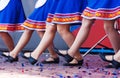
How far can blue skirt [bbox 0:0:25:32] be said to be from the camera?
4918 mm

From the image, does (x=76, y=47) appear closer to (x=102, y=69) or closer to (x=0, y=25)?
(x=102, y=69)

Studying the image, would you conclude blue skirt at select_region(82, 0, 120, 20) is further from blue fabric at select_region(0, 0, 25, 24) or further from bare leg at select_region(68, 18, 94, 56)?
blue fabric at select_region(0, 0, 25, 24)

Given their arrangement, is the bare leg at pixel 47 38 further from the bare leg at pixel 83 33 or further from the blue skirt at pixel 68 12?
the bare leg at pixel 83 33

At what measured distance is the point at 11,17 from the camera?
4961 millimetres

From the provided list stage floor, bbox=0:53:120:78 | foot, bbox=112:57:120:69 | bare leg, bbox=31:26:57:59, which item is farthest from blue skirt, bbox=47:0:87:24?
foot, bbox=112:57:120:69

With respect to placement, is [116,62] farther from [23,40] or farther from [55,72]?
[23,40]

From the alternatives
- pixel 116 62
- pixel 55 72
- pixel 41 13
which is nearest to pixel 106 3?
pixel 116 62

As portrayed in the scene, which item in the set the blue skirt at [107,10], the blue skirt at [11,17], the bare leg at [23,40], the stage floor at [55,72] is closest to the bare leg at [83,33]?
the blue skirt at [107,10]

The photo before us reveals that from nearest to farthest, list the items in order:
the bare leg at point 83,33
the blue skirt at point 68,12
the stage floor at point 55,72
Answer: the stage floor at point 55,72
the bare leg at point 83,33
the blue skirt at point 68,12

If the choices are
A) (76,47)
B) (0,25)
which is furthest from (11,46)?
(76,47)

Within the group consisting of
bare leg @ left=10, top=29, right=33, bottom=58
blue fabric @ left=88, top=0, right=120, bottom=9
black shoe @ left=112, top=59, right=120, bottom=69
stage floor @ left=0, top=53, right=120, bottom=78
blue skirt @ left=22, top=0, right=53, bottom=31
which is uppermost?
blue fabric @ left=88, top=0, right=120, bottom=9

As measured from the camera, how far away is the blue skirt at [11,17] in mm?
4918

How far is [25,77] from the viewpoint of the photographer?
135 inches

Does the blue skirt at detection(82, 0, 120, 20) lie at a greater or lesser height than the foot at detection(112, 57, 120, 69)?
greater
